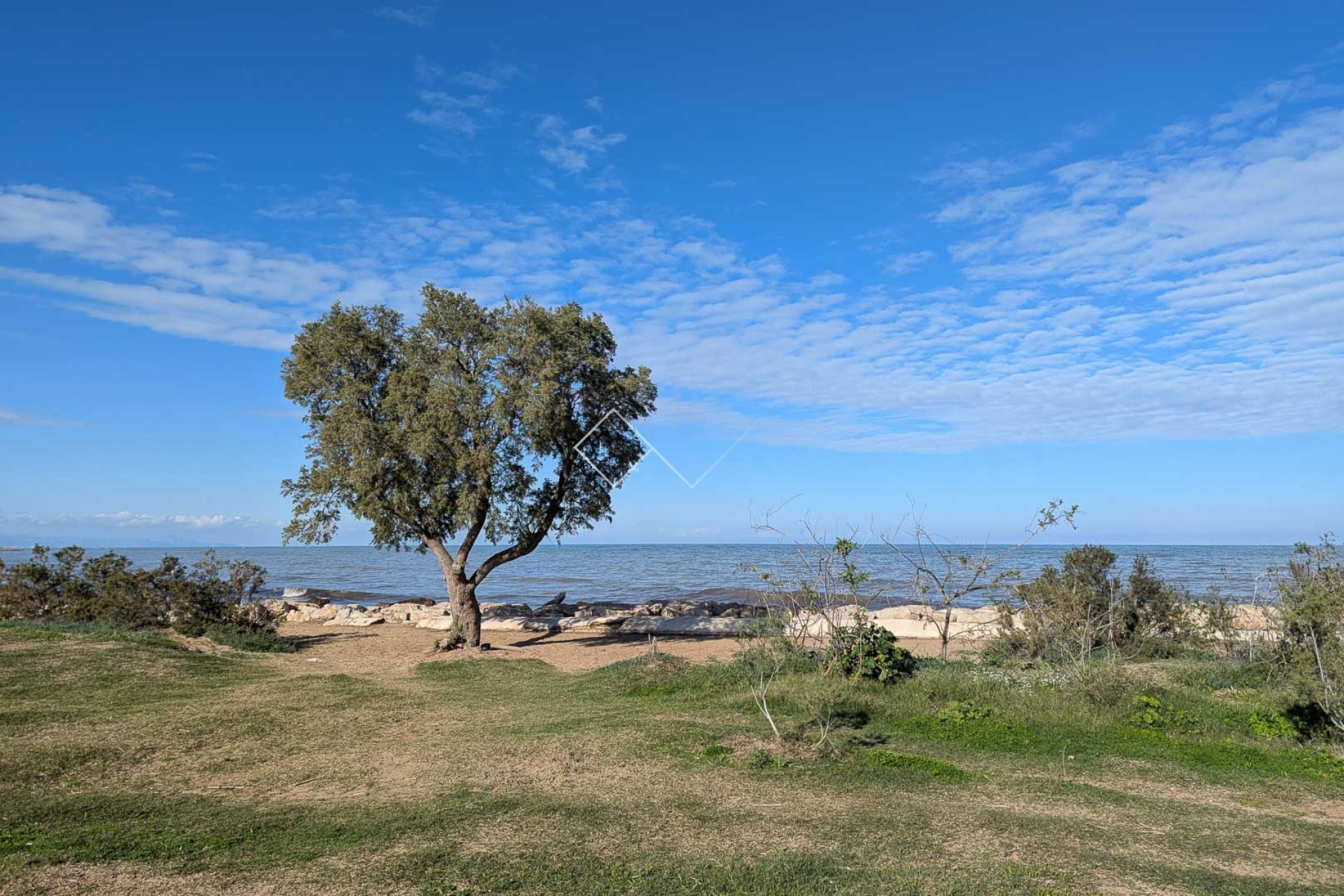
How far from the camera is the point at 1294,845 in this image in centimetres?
617

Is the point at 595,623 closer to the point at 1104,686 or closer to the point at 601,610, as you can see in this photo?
the point at 601,610

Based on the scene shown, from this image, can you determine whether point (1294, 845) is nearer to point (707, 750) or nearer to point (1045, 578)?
point (707, 750)

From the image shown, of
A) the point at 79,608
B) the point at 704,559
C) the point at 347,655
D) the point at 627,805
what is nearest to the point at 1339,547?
the point at 627,805

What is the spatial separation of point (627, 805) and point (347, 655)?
13.7 metres

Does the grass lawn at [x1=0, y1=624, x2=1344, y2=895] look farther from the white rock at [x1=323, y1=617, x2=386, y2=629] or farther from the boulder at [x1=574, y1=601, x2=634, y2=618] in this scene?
the boulder at [x1=574, y1=601, x2=634, y2=618]

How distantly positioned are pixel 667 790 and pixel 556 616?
2284 centimetres

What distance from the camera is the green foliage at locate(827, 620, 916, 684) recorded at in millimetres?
12148

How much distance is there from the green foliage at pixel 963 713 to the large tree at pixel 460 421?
9.88 m

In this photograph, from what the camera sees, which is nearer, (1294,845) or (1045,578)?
(1294,845)

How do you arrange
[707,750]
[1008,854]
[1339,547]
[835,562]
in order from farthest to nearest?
[835,562] < [1339,547] < [707,750] < [1008,854]

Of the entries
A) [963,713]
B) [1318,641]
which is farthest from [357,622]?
[1318,641]

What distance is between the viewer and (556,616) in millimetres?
29859

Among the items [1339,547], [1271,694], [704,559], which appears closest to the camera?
[1271,694]

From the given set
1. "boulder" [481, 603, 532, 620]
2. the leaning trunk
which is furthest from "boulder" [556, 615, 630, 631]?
the leaning trunk
